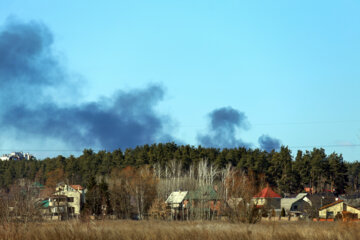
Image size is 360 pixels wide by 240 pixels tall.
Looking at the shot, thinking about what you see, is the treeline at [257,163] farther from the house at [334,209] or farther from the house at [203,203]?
the house at [203,203]

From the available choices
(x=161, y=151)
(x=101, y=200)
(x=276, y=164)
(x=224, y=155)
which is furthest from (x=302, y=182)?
(x=101, y=200)

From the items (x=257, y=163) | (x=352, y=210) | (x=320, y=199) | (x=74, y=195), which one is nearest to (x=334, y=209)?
(x=352, y=210)

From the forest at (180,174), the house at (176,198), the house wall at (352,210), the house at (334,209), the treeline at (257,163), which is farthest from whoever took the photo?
the treeline at (257,163)

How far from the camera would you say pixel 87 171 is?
159m

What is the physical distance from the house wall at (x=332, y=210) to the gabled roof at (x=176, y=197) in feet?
94.3

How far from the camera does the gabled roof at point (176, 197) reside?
366 feet

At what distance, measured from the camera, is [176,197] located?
113375 mm

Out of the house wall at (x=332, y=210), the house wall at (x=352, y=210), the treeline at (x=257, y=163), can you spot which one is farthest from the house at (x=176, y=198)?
the house wall at (x=352, y=210)

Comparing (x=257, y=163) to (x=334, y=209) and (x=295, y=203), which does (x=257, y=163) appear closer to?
(x=295, y=203)

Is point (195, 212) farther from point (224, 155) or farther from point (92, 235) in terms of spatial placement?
point (92, 235)

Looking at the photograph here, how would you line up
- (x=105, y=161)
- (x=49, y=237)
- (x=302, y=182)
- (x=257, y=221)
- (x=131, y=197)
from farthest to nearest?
(x=105, y=161) < (x=302, y=182) < (x=131, y=197) < (x=257, y=221) < (x=49, y=237)

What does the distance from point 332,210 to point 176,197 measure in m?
32.4

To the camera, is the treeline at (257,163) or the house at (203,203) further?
the treeline at (257,163)

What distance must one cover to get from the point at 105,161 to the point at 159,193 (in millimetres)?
49214
